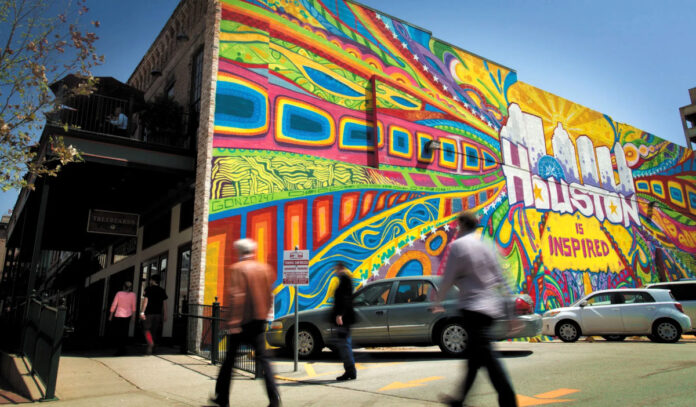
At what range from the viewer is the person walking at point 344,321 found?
7.07 metres

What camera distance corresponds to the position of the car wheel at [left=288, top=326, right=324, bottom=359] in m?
9.61

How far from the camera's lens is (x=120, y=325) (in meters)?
10.8

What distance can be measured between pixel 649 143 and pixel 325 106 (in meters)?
21.3

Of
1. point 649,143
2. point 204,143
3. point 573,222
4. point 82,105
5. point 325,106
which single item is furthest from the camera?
point 649,143

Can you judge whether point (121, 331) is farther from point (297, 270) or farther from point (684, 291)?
point (684, 291)

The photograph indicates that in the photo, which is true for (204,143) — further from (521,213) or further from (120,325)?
(521,213)

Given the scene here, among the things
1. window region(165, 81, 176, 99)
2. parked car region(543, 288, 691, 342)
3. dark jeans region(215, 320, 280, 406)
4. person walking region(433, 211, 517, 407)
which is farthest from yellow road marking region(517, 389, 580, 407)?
window region(165, 81, 176, 99)

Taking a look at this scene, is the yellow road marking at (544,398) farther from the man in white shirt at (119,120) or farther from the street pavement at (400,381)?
the man in white shirt at (119,120)

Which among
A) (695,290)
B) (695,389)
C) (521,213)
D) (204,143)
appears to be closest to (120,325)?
(204,143)


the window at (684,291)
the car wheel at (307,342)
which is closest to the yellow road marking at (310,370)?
the car wheel at (307,342)

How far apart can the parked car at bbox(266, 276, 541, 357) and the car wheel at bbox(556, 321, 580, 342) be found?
5782 millimetres

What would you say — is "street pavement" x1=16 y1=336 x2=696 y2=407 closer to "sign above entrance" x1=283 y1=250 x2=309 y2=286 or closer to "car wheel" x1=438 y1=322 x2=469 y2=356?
"car wheel" x1=438 y1=322 x2=469 y2=356

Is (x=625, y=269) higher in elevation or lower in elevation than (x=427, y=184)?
lower

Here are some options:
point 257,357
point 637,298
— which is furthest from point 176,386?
point 637,298
